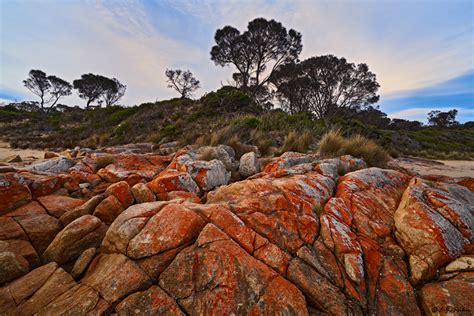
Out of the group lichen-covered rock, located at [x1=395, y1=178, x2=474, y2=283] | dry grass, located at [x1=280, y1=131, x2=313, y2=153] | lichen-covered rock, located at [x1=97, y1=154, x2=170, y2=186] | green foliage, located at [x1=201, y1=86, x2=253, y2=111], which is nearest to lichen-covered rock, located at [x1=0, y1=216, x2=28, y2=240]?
lichen-covered rock, located at [x1=97, y1=154, x2=170, y2=186]

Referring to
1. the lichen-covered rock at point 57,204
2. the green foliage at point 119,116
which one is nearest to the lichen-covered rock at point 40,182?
the lichen-covered rock at point 57,204

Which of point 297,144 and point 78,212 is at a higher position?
point 297,144

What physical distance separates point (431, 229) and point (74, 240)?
427cm

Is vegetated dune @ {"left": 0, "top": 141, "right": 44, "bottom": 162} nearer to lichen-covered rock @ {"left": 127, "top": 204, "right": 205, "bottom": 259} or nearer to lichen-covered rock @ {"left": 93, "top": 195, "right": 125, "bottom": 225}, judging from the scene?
lichen-covered rock @ {"left": 93, "top": 195, "right": 125, "bottom": 225}

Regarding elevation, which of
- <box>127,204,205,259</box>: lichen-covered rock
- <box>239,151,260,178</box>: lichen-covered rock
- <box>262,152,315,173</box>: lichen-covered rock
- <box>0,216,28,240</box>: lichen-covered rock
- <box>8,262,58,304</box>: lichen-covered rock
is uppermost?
<box>262,152,315,173</box>: lichen-covered rock

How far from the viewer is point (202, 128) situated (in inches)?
511

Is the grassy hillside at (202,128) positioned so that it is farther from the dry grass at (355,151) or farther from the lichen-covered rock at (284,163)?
the lichen-covered rock at (284,163)

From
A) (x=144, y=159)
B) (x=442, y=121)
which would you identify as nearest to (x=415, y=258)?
(x=144, y=159)

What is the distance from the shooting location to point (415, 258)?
2213mm

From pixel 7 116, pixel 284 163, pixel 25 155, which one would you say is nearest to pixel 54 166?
pixel 284 163

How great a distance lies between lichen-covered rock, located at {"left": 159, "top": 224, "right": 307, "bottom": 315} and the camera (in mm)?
1781

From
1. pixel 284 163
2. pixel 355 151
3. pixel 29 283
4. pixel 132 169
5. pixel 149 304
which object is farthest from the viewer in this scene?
pixel 355 151

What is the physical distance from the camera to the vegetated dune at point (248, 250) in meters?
1.84

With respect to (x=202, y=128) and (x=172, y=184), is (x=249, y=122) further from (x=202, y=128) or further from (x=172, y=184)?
(x=172, y=184)
